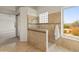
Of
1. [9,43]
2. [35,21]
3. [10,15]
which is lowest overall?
[9,43]

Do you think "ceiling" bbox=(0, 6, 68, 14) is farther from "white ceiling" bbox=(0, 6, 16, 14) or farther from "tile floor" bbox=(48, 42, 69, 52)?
"tile floor" bbox=(48, 42, 69, 52)

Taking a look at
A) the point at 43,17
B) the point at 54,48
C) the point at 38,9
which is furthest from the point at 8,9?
the point at 54,48

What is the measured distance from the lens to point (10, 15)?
1.75 meters

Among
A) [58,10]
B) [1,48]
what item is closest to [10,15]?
[1,48]

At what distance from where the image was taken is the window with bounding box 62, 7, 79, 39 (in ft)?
5.73

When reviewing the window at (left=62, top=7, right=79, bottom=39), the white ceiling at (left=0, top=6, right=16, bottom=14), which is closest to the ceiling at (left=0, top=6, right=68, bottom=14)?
the white ceiling at (left=0, top=6, right=16, bottom=14)

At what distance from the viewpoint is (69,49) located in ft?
5.84

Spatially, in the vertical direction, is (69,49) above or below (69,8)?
below

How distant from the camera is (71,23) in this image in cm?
177

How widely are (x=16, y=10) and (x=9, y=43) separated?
62 cm
